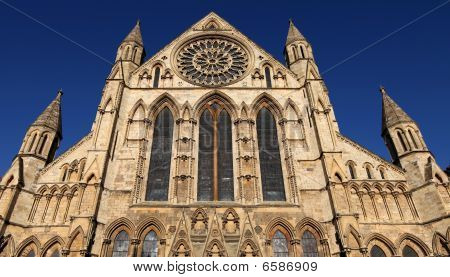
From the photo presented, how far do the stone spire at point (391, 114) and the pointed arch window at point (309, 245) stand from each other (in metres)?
8.36

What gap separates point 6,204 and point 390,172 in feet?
62.6

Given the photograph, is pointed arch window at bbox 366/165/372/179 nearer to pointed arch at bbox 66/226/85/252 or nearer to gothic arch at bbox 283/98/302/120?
gothic arch at bbox 283/98/302/120

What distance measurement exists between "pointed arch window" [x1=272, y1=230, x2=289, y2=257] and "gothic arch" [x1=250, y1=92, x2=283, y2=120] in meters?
7.58

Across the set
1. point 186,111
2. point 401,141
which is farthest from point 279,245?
point 186,111

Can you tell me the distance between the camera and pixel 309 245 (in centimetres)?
1552

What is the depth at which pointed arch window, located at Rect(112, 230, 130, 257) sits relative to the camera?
15109mm

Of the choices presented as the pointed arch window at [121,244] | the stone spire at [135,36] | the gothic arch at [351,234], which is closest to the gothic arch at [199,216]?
the pointed arch window at [121,244]

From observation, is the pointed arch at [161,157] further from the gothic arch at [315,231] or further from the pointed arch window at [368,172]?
the pointed arch window at [368,172]

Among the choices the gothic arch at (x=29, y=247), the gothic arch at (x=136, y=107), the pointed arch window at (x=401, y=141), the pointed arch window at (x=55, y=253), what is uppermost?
the gothic arch at (x=136, y=107)

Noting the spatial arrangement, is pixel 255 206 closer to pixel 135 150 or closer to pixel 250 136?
pixel 250 136

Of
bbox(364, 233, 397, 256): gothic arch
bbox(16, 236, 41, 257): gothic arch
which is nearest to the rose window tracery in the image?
bbox(364, 233, 397, 256): gothic arch

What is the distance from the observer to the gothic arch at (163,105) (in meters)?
20.6

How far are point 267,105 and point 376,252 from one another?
10.4 meters

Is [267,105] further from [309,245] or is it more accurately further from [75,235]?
[75,235]
